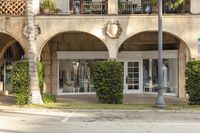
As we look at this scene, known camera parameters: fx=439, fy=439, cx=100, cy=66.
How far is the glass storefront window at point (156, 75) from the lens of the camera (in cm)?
2821

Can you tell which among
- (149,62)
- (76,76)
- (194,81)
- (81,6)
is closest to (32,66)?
(81,6)

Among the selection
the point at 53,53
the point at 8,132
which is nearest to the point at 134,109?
the point at 8,132

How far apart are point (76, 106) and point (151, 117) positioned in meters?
4.40

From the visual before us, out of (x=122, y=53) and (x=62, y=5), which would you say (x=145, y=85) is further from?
(x=62, y=5)

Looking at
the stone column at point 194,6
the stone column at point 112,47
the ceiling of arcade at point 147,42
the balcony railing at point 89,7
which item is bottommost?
the stone column at point 112,47

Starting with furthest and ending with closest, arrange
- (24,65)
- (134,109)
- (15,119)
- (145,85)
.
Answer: (145,85) < (24,65) < (134,109) < (15,119)

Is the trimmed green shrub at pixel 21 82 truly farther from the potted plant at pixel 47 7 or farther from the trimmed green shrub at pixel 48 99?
the potted plant at pixel 47 7

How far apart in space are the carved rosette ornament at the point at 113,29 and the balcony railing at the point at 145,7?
1795mm

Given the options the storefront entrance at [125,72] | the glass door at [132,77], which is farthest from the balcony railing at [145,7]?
the glass door at [132,77]

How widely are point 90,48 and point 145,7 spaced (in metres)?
5.37

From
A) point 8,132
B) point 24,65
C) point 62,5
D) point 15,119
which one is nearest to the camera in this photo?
point 8,132

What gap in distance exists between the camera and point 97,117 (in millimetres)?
17797

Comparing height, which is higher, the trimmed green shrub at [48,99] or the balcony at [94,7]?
the balcony at [94,7]

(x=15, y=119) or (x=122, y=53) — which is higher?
(x=122, y=53)
